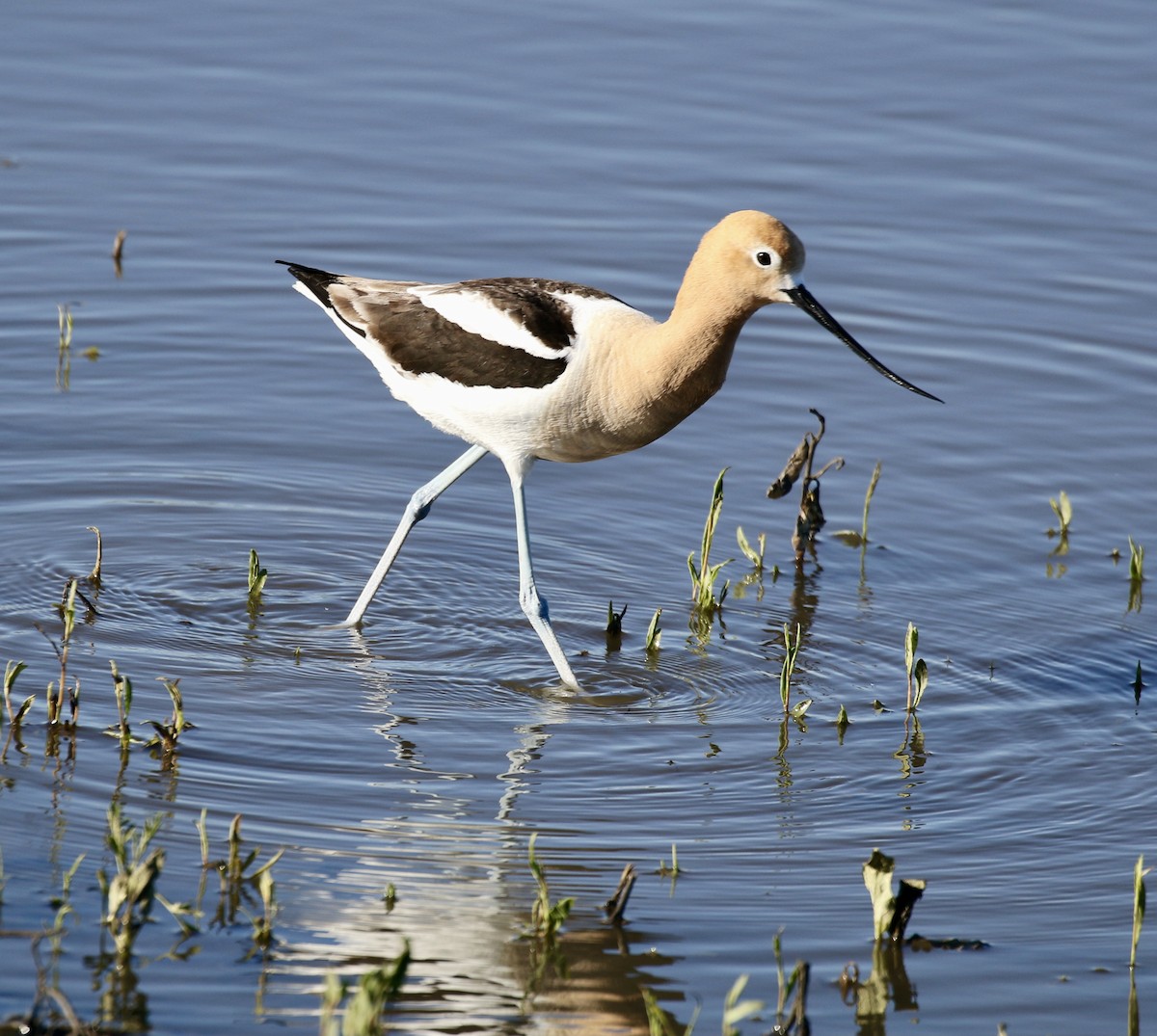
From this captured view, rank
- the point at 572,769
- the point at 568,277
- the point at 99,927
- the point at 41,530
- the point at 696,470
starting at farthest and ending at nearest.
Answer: the point at 568,277, the point at 696,470, the point at 41,530, the point at 572,769, the point at 99,927

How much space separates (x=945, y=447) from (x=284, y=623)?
11.7 ft

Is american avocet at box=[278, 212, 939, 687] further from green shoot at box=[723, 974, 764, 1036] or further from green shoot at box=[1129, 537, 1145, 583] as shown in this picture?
Answer: green shoot at box=[723, 974, 764, 1036]

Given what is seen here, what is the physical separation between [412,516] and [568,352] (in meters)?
1.27

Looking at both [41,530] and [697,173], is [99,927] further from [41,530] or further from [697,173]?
[697,173]

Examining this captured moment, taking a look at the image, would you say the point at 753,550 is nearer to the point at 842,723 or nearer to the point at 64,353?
the point at 842,723

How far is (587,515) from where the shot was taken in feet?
28.2

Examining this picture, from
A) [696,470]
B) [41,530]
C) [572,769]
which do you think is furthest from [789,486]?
[41,530]

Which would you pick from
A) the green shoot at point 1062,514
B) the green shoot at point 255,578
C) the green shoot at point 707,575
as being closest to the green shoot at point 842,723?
the green shoot at point 707,575

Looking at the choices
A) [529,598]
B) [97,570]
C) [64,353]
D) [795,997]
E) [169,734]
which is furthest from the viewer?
[64,353]

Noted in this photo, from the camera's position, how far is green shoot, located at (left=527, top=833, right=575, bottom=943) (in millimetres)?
4840

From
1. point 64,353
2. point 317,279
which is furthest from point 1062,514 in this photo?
point 64,353

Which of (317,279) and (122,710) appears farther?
(317,279)

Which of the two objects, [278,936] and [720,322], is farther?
[720,322]

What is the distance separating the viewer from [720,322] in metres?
6.57
